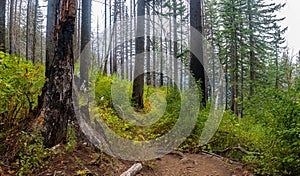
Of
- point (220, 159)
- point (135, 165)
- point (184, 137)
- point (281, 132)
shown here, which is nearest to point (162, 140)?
point (184, 137)

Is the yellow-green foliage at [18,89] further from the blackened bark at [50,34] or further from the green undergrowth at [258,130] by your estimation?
the green undergrowth at [258,130]

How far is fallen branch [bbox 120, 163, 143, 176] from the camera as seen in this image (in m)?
3.65

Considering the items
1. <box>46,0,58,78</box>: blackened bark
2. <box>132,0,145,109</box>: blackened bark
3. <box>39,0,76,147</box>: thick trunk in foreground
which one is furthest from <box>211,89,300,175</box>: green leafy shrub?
<box>132,0,145,109</box>: blackened bark

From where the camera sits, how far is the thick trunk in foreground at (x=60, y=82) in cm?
363

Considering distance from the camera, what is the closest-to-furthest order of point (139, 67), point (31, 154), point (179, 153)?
point (31, 154), point (179, 153), point (139, 67)

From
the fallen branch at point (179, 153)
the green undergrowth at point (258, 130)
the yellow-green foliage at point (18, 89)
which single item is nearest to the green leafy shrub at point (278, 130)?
the green undergrowth at point (258, 130)

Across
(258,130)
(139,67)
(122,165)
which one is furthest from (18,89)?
(139,67)

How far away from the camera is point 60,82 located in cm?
370

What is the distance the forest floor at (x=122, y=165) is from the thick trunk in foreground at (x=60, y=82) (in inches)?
12.1

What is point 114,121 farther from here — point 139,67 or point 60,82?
point 139,67

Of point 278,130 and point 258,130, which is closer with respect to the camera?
point 278,130

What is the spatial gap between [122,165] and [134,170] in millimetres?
245

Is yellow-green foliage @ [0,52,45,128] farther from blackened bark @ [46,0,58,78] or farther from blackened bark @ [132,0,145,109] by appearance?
blackened bark @ [132,0,145,109]

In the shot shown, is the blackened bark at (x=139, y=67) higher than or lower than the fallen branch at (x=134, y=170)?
higher
